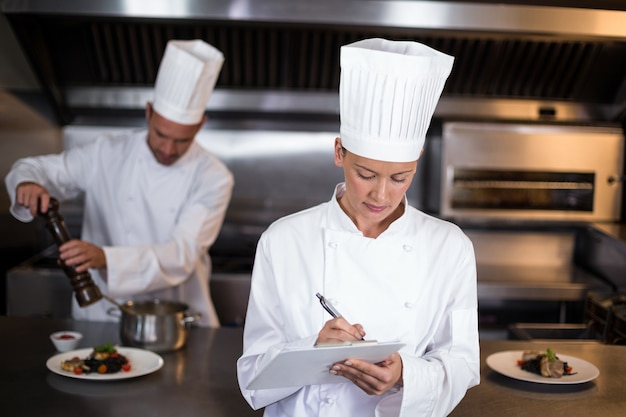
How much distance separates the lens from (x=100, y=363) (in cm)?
240

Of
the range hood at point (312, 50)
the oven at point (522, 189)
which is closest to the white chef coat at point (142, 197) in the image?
the range hood at point (312, 50)

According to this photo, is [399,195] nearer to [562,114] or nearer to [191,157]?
[191,157]

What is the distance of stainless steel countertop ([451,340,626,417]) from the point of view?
2168mm

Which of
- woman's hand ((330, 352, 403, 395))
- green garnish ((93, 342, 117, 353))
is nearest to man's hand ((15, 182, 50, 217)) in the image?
green garnish ((93, 342, 117, 353))

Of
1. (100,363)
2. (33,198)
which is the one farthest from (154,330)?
(33,198)

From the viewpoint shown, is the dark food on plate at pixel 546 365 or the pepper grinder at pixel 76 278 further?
the pepper grinder at pixel 76 278

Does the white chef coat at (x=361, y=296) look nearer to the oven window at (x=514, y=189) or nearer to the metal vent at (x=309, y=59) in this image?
the metal vent at (x=309, y=59)

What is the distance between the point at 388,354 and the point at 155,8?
2834 mm

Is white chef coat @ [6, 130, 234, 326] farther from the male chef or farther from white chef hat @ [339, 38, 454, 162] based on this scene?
white chef hat @ [339, 38, 454, 162]

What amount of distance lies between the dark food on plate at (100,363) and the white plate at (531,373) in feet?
3.65

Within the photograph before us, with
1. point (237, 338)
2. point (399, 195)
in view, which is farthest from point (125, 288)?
point (399, 195)

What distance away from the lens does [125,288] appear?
3.03 metres

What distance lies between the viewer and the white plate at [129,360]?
233cm

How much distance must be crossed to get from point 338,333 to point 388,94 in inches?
21.4
